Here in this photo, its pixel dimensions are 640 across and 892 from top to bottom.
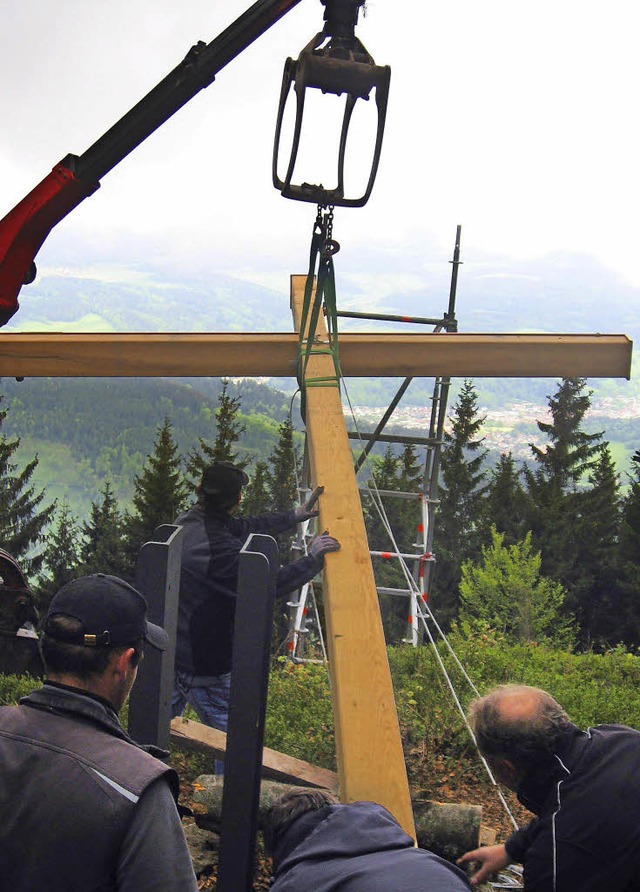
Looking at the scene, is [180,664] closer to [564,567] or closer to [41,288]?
[564,567]

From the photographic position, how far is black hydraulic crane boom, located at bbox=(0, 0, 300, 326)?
174 inches

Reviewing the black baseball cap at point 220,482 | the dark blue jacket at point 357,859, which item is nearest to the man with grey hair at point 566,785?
the dark blue jacket at point 357,859

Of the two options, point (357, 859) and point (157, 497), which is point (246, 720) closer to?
point (357, 859)

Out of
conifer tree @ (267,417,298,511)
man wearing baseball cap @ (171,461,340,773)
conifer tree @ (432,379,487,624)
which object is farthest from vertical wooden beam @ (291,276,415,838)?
conifer tree @ (267,417,298,511)

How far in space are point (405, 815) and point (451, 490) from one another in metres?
53.7

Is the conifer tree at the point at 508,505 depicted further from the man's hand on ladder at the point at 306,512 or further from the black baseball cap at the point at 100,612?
the black baseball cap at the point at 100,612

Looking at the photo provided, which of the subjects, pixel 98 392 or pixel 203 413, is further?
pixel 98 392

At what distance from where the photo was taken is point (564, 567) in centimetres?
4581

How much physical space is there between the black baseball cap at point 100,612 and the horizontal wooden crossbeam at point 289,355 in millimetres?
4138

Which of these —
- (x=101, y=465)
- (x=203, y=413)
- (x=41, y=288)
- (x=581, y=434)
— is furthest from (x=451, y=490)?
(x=41, y=288)

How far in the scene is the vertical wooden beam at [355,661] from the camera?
320 centimetres

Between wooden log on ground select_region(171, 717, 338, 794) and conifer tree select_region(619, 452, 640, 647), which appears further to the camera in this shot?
conifer tree select_region(619, 452, 640, 647)

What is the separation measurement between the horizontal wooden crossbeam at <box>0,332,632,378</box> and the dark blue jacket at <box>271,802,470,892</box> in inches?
176

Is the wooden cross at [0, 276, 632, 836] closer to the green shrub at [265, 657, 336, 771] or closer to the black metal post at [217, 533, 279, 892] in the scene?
the green shrub at [265, 657, 336, 771]
